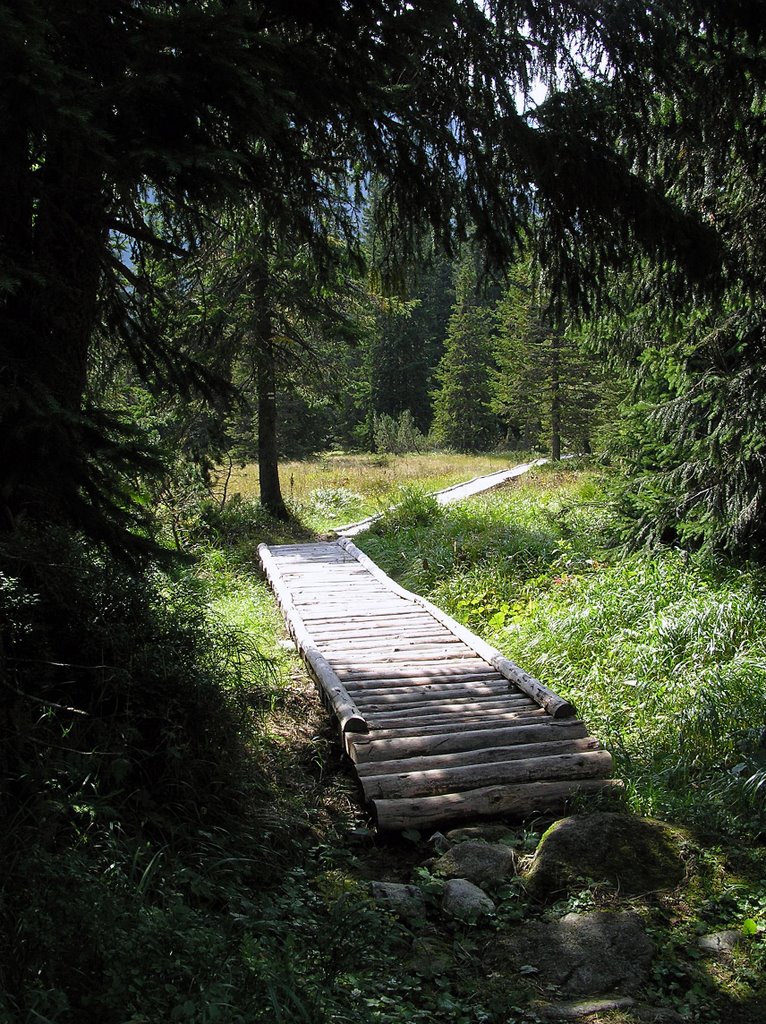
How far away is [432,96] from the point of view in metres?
5.07

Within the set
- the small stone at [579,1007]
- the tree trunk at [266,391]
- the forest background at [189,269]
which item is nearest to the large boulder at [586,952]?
the small stone at [579,1007]

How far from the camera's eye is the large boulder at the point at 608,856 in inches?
175

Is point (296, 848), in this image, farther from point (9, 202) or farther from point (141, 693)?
point (9, 202)

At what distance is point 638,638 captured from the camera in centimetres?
796

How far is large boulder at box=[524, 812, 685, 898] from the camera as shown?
14.6ft

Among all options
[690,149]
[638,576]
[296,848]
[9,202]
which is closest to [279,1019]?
[296,848]

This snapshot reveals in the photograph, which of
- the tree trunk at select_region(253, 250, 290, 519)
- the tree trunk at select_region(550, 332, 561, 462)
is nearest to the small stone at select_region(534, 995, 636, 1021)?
the tree trunk at select_region(253, 250, 290, 519)

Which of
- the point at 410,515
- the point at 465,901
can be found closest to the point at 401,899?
the point at 465,901

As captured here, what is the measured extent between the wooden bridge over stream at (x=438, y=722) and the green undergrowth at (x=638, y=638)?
2.07 ft

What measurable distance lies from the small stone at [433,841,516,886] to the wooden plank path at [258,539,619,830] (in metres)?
0.42

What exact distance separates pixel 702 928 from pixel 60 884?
10.5 feet

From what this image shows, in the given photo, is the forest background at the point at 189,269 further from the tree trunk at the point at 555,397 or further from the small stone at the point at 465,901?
the tree trunk at the point at 555,397

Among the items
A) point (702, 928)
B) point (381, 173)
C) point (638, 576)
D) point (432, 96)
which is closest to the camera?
point (702, 928)

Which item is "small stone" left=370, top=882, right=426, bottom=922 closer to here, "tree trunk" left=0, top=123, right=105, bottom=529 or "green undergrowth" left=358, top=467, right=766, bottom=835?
"green undergrowth" left=358, top=467, right=766, bottom=835
